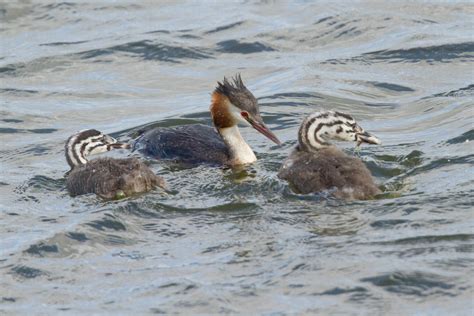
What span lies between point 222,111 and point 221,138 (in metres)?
0.31

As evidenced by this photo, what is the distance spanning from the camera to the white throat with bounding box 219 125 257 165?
40.1ft

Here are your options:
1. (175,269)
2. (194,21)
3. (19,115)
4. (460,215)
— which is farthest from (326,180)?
(194,21)

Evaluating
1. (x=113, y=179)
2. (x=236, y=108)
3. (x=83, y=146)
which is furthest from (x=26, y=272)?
(x=236, y=108)

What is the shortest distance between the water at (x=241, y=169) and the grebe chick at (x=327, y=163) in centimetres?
13

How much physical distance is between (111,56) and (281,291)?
10.0 meters

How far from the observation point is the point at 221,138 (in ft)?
41.6

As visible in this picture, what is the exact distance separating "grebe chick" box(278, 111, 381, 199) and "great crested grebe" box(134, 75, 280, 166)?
2.90ft

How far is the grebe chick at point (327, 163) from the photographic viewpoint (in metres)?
10.2

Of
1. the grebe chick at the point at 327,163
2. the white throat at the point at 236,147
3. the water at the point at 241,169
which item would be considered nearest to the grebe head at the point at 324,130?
the grebe chick at the point at 327,163

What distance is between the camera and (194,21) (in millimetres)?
Answer: 19547

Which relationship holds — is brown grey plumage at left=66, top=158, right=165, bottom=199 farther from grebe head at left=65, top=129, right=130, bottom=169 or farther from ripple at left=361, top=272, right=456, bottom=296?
ripple at left=361, top=272, right=456, bottom=296

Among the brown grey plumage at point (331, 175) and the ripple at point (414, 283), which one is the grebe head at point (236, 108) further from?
the ripple at point (414, 283)

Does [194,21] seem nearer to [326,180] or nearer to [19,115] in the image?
[19,115]

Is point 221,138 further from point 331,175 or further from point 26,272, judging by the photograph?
point 26,272
